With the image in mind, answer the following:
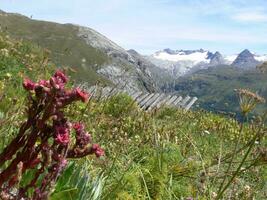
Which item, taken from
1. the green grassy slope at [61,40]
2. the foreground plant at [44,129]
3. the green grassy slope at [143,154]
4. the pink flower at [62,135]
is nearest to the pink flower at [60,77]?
the foreground plant at [44,129]

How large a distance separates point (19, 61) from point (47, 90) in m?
10.7

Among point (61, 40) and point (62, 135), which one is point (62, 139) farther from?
point (61, 40)

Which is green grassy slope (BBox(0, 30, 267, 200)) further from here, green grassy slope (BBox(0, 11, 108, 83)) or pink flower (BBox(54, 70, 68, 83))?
green grassy slope (BBox(0, 11, 108, 83))

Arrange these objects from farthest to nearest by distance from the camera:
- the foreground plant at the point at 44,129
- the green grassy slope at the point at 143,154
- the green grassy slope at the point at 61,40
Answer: the green grassy slope at the point at 61,40 → the green grassy slope at the point at 143,154 → the foreground plant at the point at 44,129

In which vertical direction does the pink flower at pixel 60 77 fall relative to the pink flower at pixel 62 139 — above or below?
above

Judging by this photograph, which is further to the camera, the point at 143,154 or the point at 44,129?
the point at 143,154

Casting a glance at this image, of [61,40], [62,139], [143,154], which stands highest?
[62,139]

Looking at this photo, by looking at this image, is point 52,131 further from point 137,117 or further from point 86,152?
point 137,117

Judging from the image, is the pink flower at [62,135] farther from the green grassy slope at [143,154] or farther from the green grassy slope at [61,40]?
the green grassy slope at [61,40]

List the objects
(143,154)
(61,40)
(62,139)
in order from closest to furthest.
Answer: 1. (62,139)
2. (143,154)
3. (61,40)

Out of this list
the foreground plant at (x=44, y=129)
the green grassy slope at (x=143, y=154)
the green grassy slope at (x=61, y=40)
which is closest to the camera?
the foreground plant at (x=44, y=129)

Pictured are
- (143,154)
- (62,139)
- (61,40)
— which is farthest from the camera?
(61,40)

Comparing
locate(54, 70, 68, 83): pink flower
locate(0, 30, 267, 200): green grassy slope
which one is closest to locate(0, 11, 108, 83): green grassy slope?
locate(0, 30, 267, 200): green grassy slope

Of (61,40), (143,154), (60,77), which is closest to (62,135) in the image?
(60,77)
